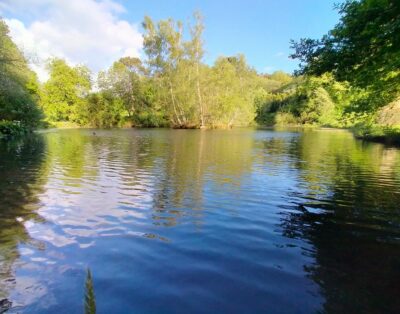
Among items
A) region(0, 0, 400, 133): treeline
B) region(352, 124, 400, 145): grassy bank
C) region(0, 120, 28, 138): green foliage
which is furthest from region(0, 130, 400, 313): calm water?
region(0, 120, 28, 138): green foliage

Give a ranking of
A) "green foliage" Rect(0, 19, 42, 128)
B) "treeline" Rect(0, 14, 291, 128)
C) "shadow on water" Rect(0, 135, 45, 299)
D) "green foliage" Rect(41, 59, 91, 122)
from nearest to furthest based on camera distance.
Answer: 1. "shadow on water" Rect(0, 135, 45, 299)
2. "green foliage" Rect(0, 19, 42, 128)
3. "treeline" Rect(0, 14, 291, 128)
4. "green foliage" Rect(41, 59, 91, 122)

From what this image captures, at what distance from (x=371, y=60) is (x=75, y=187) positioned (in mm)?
12754

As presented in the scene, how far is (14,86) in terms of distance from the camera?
105 feet

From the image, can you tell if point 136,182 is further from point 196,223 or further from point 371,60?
point 371,60

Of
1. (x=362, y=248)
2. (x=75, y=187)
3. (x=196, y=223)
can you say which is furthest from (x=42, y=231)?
(x=362, y=248)

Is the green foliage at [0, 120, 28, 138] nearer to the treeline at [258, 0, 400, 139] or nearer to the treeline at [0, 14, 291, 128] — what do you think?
the treeline at [0, 14, 291, 128]

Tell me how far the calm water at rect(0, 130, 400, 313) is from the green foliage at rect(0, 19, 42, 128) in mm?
21320

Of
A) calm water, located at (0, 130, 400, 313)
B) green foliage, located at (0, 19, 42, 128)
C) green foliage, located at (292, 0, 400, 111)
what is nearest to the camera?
calm water, located at (0, 130, 400, 313)

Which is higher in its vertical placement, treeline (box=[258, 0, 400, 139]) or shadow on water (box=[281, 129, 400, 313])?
treeline (box=[258, 0, 400, 139])

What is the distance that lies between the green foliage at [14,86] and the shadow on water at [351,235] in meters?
30.0

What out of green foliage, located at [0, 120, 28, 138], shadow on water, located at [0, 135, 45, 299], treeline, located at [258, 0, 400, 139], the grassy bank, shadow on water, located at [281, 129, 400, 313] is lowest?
shadow on water, located at [0, 135, 45, 299]

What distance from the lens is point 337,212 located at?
9875 millimetres

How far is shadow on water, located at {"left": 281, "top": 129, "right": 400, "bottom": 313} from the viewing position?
5.20 m

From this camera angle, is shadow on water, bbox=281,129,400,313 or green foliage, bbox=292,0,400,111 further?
green foliage, bbox=292,0,400,111
